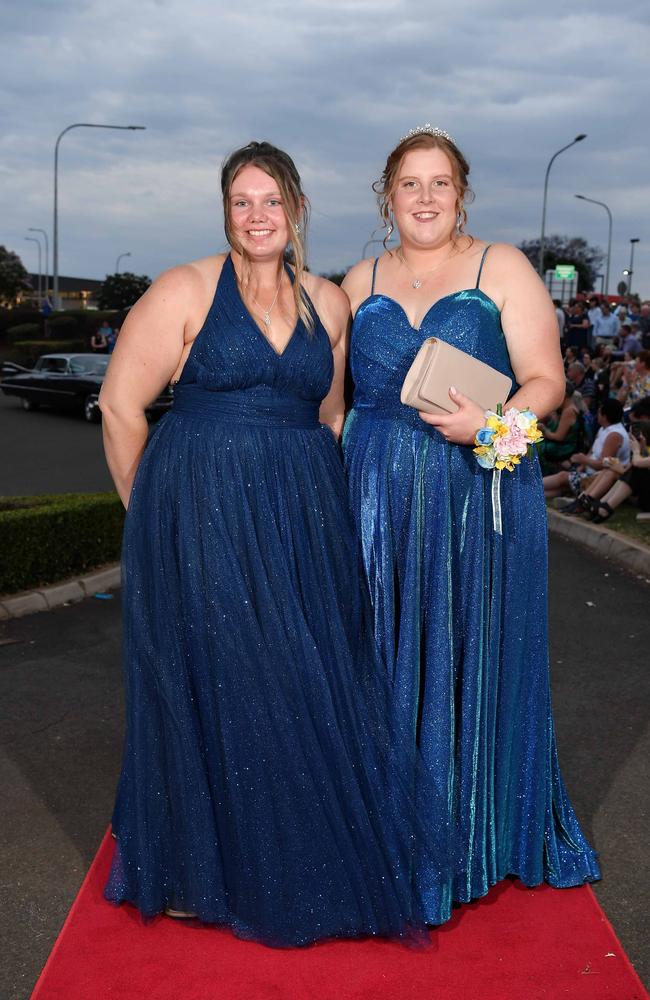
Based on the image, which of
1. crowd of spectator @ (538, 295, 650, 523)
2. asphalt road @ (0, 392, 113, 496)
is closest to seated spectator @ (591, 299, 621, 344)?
crowd of spectator @ (538, 295, 650, 523)

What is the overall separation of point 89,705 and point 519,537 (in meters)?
2.76

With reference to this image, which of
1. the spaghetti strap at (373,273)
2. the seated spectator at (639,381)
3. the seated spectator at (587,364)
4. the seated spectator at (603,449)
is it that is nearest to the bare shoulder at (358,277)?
the spaghetti strap at (373,273)

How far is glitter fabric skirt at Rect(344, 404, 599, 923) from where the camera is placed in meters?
3.41

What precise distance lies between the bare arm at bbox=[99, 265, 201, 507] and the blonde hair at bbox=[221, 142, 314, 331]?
216mm

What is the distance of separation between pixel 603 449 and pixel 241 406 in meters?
8.43

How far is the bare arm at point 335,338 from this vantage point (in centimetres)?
350

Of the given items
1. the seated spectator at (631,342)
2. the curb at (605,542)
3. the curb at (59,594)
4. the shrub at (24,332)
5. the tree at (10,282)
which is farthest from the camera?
the tree at (10,282)

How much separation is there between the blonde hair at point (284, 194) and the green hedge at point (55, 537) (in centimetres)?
456

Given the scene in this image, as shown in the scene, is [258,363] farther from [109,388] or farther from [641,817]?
Answer: [641,817]

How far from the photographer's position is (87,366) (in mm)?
21750

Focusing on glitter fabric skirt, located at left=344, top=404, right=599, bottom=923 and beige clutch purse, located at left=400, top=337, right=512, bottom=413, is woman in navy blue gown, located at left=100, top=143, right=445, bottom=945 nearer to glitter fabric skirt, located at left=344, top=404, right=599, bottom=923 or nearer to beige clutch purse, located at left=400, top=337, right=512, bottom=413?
glitter fabric skirt, located at left=344, top=404, right=599, bottom=923

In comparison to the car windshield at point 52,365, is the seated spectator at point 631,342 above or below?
above

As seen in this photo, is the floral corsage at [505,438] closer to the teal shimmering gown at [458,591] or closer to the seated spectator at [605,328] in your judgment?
the teal shimmering gown at [458,591]

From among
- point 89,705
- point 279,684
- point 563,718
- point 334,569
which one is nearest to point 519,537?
point 334,569
